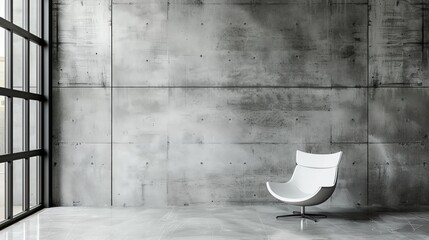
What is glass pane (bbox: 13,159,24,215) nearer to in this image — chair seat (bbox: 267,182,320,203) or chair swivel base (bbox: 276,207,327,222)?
chair seat (bbox: 267,182,320,203)

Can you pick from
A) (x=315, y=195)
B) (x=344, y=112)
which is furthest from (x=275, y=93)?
(x=315, y=195)

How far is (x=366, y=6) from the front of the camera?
683cm

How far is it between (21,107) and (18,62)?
1.93 ft

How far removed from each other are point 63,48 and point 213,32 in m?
2.24

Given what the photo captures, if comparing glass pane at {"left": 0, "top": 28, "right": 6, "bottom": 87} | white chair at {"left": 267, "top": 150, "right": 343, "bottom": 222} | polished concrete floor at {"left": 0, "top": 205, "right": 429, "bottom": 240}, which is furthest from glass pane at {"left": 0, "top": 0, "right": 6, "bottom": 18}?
white chair at {"left": 267, "top": 150, "right": 343, "bottom": 222}

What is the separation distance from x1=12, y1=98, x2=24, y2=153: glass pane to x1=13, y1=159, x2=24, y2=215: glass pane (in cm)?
19

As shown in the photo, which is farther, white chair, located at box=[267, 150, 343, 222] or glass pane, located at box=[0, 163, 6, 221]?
white chair, located at box=[267, 150, 343, 222]

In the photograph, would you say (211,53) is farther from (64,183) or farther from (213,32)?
(64,183)

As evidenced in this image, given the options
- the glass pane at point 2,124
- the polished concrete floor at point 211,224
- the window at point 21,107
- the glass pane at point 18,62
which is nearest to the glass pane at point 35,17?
the window at point 21,107

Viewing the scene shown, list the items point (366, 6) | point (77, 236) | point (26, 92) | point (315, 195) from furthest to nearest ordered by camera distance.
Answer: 1. point (366, 6)
2. point (26, 92)
3. point (315, 195)
4. point (77, 236)

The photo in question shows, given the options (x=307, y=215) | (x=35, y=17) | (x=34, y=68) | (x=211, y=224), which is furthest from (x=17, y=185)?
(x=307, y=215)

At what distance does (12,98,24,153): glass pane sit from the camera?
5875 millimetres

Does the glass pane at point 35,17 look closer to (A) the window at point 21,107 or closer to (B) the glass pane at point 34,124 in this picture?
(A) the window at point 21,107

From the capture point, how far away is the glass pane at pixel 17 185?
588 centimetres
